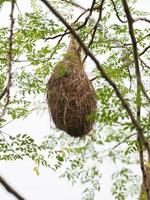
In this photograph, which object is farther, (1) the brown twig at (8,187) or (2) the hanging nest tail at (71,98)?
(2) the hanging nest tail at (71,98)

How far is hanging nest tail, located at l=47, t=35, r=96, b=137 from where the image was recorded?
6.95ft

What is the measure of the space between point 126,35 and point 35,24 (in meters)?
0.92

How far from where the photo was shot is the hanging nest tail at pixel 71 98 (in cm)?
212

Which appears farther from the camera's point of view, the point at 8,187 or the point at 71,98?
the point at 71,98

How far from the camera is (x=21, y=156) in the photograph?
292 cm

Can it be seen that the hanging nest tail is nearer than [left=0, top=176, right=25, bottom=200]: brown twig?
No

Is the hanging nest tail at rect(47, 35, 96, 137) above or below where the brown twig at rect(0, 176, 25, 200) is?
above

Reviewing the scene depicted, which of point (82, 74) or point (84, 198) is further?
point (84, 198)

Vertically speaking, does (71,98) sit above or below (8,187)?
above

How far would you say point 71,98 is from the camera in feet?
7.00

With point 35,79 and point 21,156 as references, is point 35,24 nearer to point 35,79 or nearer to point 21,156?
point 35,79

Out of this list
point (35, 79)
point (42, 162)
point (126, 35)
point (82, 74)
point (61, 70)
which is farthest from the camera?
point (126, 35)

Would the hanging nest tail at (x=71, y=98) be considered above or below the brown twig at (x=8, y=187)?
above

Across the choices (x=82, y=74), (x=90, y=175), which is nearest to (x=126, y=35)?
(x=90, y=175)
